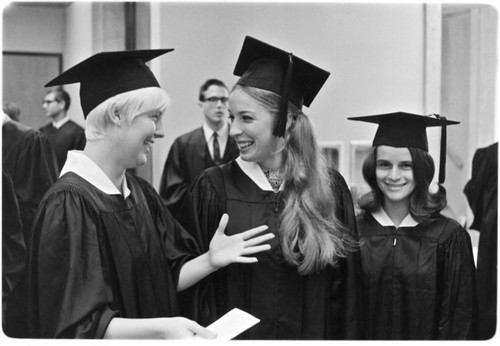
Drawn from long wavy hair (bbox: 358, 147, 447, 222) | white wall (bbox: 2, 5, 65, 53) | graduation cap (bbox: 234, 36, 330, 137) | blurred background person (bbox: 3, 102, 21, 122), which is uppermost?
white wall (bbox: 2, 5, 65, 53)

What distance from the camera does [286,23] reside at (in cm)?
255

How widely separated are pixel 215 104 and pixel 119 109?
84.1 inches

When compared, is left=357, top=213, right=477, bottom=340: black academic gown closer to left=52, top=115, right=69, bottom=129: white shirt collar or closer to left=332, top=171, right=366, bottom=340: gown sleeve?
left=332, top=171, right=366, bottom=340: gown sleeve

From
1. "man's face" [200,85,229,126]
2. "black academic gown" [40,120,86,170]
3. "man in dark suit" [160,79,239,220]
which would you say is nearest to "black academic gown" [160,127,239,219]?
"man in dark suit" [160,79,239,220]

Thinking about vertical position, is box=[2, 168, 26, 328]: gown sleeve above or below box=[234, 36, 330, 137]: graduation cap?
below

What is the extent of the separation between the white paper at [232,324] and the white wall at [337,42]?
3.32 ft

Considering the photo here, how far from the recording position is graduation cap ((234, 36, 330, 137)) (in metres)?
2.02

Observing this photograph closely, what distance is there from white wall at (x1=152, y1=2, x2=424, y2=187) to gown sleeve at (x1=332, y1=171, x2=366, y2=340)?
63 cm

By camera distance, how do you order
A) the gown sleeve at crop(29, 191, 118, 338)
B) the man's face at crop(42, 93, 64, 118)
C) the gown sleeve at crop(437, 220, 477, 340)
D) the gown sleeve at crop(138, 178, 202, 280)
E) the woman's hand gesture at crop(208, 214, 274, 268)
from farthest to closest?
the man's face at crop(42, 93, 64, 118), the gown sleeve at crop(437, 220, 477, 340), the gown sleeve at crop(138, 178, 202, 280), the woman's hand gesture at crop(208, 214, 274, 268), the gown sleeve at crop(29, 191, 118, 338)

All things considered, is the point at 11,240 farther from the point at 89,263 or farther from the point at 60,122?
the point at 60,122

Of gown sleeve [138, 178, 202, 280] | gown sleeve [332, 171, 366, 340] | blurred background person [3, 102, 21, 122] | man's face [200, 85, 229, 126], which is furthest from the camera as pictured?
man's face [200, 85, 229, 126]

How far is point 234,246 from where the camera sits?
188 centimetres

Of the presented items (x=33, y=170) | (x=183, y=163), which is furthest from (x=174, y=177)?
(x=33, y=170)

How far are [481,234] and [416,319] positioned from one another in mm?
488
